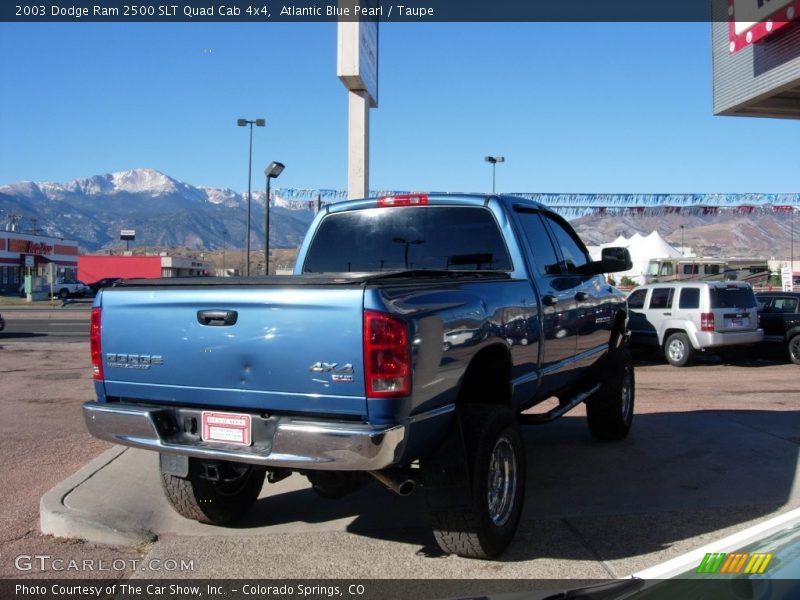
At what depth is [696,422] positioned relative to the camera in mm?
8109

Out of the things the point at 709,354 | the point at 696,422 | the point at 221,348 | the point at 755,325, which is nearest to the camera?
the point at 221,348

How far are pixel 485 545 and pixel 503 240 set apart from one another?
225 cm

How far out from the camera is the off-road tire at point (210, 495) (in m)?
4.64

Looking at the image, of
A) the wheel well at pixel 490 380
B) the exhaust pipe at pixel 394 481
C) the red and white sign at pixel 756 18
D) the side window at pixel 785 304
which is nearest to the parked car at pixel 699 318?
the side window at pixel 785 304

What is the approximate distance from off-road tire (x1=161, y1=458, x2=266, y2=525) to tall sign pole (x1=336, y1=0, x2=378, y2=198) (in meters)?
8.40

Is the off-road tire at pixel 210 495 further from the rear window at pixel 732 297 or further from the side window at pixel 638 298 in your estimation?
the side window at pixel 638 298

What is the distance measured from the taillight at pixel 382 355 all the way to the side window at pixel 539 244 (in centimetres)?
221

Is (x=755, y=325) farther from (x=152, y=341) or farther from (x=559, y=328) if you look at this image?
(x=152, y=341)

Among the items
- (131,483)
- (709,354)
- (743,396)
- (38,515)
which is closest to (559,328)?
(131,483)

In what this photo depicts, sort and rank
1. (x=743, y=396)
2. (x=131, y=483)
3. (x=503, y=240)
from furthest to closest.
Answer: (x=743, y=396) → (x=131, y=483) → (x=503, y=240)

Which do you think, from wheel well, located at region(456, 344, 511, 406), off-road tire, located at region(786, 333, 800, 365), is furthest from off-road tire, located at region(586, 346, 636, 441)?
off-road tire, located at region(786, 333, 800, 365)

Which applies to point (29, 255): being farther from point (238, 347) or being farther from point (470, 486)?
point (470, 486)

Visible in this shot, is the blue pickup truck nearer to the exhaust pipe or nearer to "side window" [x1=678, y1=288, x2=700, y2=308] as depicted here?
the exhaust pipe

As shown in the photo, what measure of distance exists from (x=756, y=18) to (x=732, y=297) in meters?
6.97
